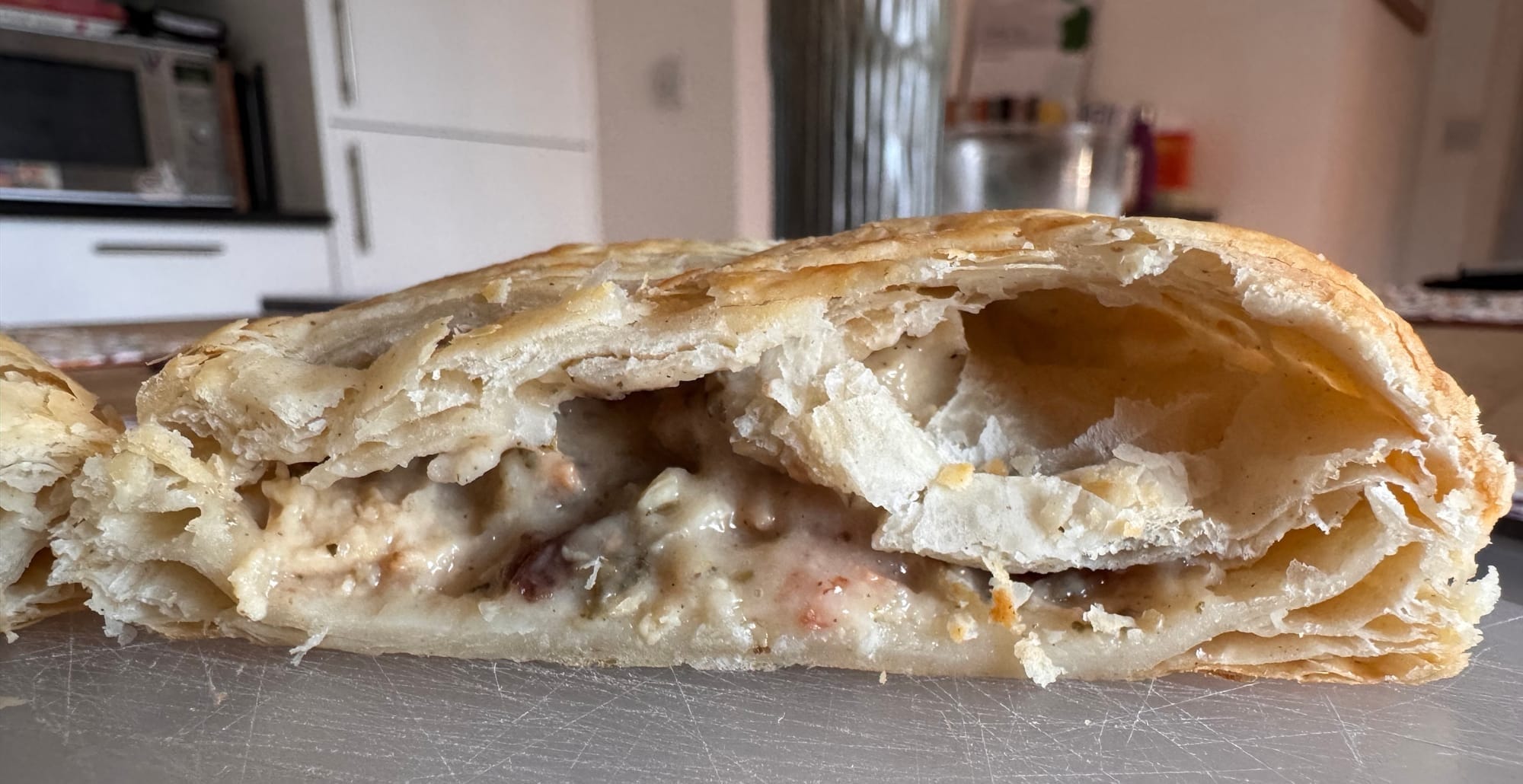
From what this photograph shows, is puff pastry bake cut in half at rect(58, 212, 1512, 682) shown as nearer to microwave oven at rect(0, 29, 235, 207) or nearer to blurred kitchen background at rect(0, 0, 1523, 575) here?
blurred kitchen background at rect(0, 0, 1523, 575)

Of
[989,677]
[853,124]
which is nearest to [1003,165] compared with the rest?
[853,124]

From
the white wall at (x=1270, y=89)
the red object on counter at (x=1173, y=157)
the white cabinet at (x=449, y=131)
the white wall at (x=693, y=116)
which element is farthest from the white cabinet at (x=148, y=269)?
the white wall at (x=1270, y=89)

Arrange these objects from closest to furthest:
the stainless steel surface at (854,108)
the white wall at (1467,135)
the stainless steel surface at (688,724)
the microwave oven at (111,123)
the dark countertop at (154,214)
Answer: the stainless steel surface at (688,724) → the stainless steel surface at (854,108) → the dark countertop at (154,214) → the microwave oven at (111,123) → the white wall at (1467,135)

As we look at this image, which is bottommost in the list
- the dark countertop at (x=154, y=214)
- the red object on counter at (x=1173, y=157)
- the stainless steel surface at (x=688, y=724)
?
the stainless steel surface at (x=688, y=724)

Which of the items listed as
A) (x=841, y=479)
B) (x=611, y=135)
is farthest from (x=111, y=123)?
(x=841, y=479)

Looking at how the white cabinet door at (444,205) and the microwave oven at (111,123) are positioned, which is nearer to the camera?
the microwave oven at (111,123)

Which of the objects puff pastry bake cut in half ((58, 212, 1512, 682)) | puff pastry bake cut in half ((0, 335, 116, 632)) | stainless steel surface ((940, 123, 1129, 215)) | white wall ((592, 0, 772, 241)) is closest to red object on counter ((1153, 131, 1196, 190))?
white wall ((592, 0, 772, 241))

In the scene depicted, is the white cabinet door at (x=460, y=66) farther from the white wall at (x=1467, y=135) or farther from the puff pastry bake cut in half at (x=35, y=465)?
the white wall at (x=1467, y=135)

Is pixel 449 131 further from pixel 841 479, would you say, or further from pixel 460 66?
pixel 841 479
